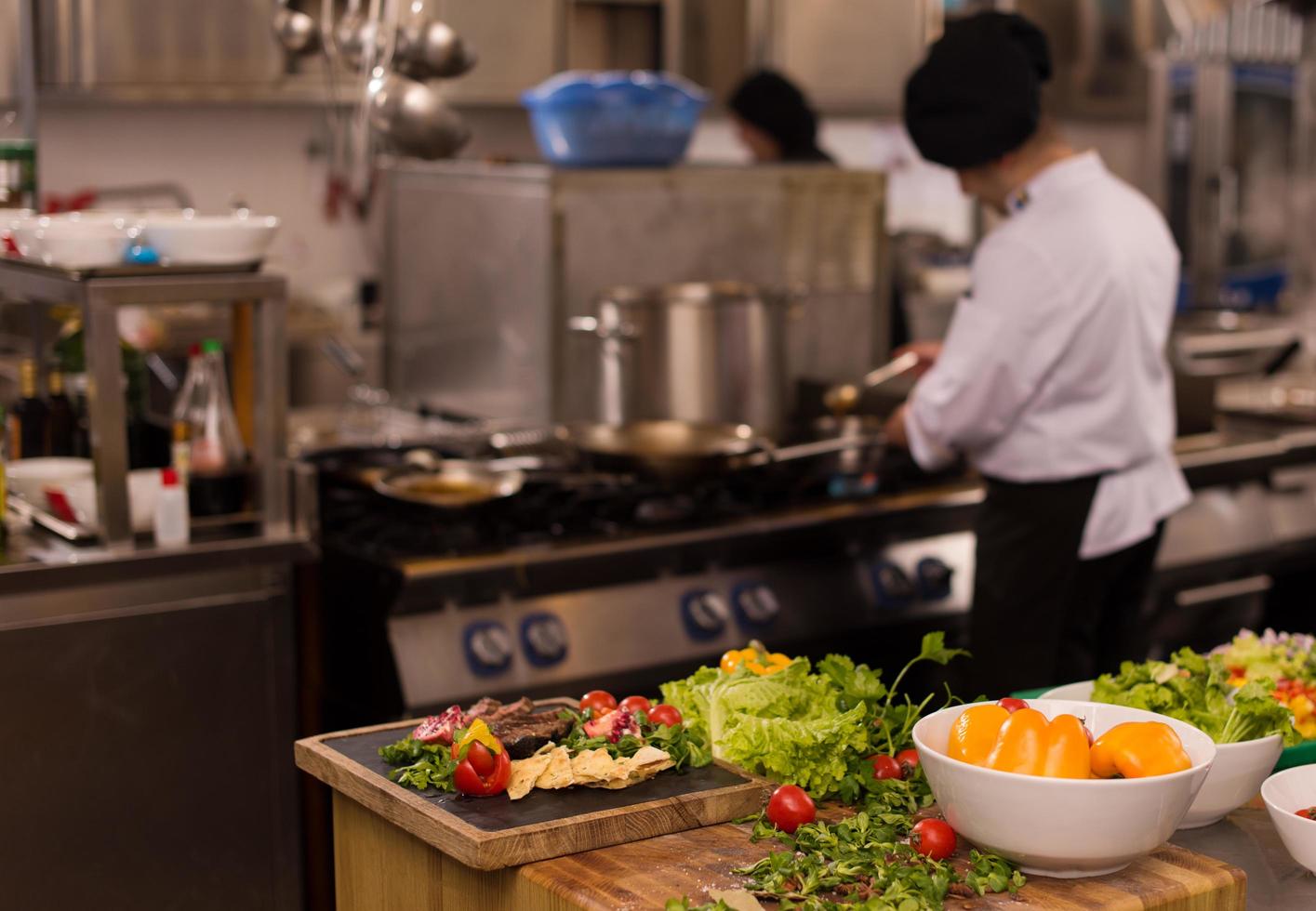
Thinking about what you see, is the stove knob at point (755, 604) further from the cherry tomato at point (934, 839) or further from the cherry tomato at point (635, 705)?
the cherry tomato at point (934, 839)

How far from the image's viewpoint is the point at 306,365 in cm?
529

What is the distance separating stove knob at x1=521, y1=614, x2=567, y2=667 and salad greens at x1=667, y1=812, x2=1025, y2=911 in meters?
1.43

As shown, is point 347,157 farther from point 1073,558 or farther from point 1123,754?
point 1123,754

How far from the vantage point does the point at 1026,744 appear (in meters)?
1.62

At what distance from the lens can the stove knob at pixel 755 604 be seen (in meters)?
3.35

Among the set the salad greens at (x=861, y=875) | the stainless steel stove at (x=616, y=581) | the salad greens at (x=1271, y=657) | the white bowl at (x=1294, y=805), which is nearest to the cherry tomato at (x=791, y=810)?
the salad greens at (x=861, y=875)

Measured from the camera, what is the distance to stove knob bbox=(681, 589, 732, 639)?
3279mm

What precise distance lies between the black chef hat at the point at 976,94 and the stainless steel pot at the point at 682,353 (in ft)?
2.13

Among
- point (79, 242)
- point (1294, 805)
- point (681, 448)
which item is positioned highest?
point (79, 242)

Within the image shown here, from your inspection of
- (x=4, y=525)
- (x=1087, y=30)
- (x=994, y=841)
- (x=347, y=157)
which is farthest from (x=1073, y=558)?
(x=1087, y=30)

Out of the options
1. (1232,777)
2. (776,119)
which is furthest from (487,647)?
(776,119)

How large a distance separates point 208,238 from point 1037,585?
1.63 meters

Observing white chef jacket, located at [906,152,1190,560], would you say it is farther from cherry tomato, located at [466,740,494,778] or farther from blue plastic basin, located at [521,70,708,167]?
cherry tomato, located at [466,740,494,778]

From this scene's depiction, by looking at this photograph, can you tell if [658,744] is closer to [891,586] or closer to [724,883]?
[724,883]
